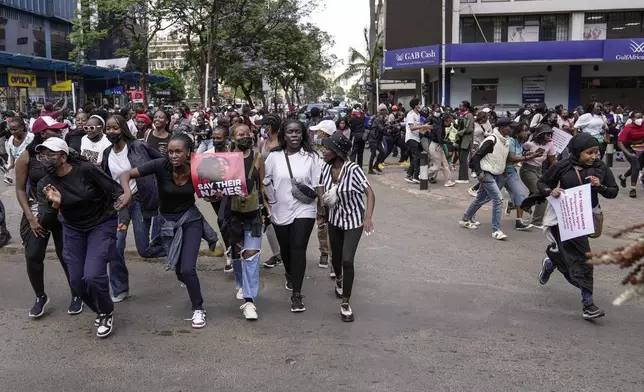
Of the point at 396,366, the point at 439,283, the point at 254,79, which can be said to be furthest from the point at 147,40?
the point at 396,366

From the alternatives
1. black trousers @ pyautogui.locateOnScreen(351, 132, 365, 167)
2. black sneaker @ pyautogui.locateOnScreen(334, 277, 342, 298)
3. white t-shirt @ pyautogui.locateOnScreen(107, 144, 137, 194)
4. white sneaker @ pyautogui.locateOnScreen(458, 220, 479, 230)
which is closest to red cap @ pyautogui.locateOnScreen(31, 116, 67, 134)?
white t-shirt @ pyautogui.locateOnScreen(107, 144, 137, 194)

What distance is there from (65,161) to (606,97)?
102 feet

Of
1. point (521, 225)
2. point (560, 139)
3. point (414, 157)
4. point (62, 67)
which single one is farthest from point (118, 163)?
point (62, 67)

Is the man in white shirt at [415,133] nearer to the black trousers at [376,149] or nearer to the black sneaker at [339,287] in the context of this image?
the black trousers at [376,149]

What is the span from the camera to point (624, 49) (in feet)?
89.1

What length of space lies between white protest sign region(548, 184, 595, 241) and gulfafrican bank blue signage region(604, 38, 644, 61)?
82.6 feet

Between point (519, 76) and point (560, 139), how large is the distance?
24379 millimetres

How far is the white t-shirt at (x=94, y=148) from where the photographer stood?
6.20m


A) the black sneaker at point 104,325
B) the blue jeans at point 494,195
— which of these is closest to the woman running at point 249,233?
the black sneaker at point 104,325

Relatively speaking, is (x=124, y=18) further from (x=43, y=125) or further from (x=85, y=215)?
(x=85, y=215)

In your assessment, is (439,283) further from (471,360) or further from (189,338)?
(189,338)

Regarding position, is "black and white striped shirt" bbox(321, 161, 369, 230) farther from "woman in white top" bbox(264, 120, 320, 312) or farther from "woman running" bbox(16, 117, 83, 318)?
"woman running" bbox(16, 117, 83, 318)

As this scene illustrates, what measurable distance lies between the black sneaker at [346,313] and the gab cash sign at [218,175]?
131 cm

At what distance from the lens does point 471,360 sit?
4.44 meters
